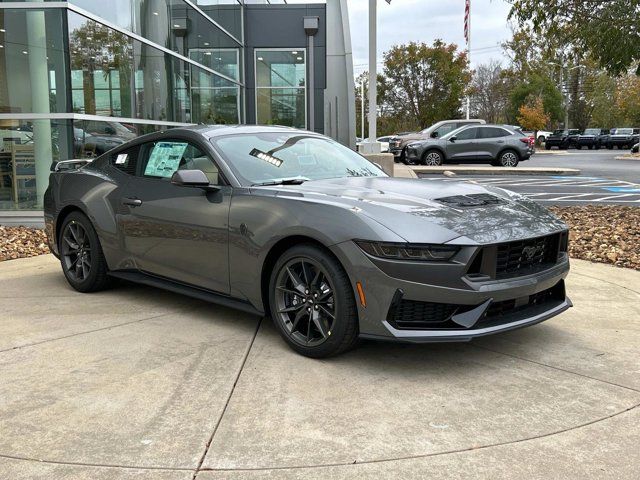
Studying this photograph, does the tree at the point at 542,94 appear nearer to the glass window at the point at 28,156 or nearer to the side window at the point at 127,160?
the glass window at the point at 28,156

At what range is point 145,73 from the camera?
12.2 m

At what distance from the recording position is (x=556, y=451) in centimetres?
285

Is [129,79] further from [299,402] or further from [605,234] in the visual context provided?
[299,402]

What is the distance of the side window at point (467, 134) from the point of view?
23.0m

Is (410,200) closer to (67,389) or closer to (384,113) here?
(67,389)

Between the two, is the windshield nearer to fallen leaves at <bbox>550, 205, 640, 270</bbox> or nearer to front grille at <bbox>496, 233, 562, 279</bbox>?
front grille at <bbox>496, 233, 562, 279</bbox>

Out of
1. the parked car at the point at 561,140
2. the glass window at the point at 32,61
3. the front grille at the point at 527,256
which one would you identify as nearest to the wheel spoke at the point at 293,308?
the front grille at the point at 527,256

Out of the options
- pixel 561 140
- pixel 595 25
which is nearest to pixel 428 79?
pixel 561 140

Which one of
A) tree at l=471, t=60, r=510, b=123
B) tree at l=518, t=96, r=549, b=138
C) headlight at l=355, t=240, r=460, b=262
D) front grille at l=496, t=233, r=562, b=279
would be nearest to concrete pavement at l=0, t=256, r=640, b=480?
front grille at l=496, t=233, r=562, b=279

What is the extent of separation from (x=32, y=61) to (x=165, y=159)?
5357mm

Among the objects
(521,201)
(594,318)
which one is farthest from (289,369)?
(594,318)

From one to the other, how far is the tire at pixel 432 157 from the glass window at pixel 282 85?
4892 mm

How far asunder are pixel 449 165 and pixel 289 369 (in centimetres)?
2078

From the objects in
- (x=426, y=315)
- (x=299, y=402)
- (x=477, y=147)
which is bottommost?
(x=299, y=402)
